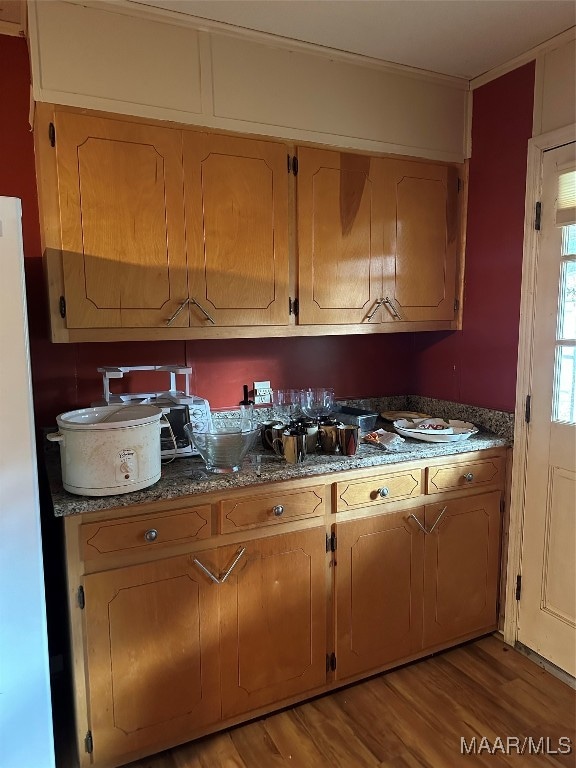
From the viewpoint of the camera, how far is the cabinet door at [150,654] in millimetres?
1621

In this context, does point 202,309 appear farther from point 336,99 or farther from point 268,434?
point 336,99

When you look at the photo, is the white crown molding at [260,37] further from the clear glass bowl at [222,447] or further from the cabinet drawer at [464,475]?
the cabinet drawer at [464,475]

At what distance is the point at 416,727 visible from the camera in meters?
1.89

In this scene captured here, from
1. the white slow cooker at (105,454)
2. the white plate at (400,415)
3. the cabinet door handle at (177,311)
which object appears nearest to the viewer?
the white slow cooker at (105,454)

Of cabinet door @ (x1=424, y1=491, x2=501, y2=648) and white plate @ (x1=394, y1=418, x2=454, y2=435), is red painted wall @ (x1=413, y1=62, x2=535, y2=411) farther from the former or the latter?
cabinet door @ (x1=424, y1=491, x2=501, y2=648)

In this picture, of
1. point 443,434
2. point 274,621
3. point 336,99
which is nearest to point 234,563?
point 274,621

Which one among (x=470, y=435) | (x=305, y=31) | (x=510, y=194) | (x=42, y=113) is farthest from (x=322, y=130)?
(x=470, y=435)

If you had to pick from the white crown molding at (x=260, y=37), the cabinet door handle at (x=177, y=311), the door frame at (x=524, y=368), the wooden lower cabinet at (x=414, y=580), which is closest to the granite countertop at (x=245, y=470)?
the door frame at (x=524, y=368)

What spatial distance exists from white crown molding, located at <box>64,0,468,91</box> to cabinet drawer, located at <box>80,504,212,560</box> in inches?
63.1

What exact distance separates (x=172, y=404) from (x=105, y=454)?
16.7 inches

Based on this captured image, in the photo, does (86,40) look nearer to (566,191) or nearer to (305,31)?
(305,31)

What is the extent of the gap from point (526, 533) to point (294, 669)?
3.68 ft

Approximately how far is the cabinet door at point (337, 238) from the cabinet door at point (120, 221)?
0.50 meters

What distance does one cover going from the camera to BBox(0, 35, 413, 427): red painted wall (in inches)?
76.2
